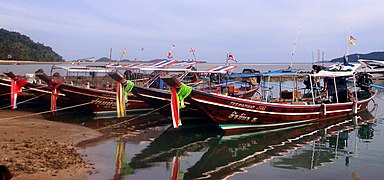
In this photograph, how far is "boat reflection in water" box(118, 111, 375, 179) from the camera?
10.4m

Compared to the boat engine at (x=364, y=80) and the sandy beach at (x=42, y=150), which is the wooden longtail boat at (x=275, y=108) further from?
the sandy beach at (x=42, y=150)

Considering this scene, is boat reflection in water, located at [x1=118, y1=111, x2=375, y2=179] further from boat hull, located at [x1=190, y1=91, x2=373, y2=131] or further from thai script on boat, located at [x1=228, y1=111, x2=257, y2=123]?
thai script on boat, located at [x1=228, y1=111, x2=257, y2=123]

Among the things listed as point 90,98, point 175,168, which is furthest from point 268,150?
point 90,98

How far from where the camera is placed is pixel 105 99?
1853 cm

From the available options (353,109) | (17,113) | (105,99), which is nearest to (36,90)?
(17,113)

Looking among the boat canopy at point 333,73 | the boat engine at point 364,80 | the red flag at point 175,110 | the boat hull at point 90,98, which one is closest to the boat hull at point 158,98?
the red flag at point 175,110

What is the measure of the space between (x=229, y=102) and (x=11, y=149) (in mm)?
7393

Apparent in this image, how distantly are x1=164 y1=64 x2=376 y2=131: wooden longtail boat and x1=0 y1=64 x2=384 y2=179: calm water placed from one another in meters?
0.49

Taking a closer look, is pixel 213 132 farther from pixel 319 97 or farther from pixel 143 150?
pixel 319 97

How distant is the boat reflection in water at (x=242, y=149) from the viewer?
1041 centimetres

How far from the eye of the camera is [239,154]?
12102 millimetres

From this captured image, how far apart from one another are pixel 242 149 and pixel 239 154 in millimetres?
646

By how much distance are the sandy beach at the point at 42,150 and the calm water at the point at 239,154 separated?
635 mm

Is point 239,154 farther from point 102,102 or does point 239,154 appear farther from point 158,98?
point 102,102
